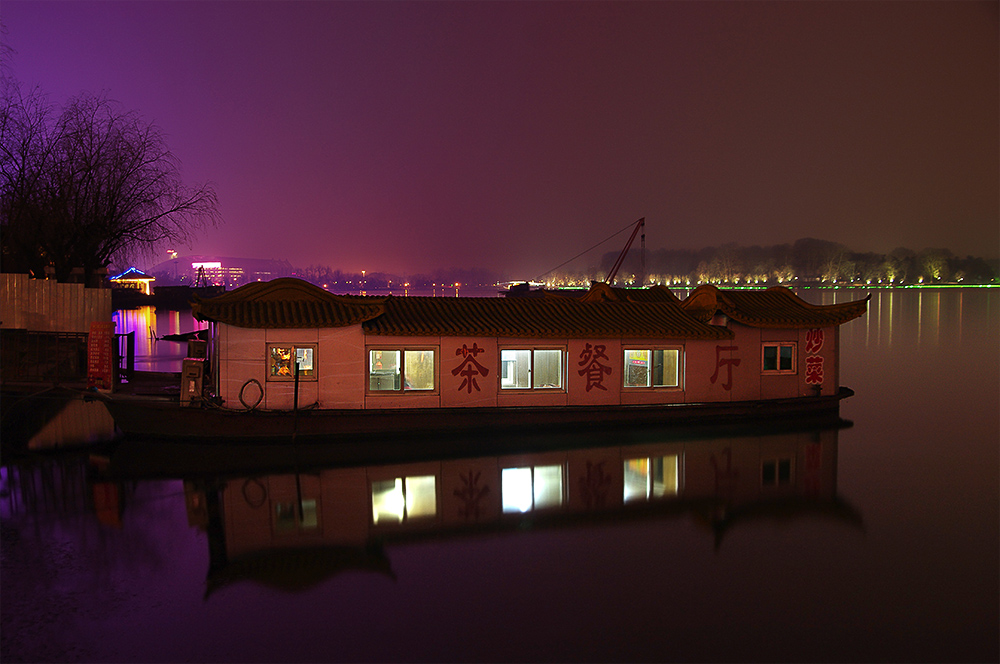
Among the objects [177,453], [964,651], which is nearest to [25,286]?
[177,453]

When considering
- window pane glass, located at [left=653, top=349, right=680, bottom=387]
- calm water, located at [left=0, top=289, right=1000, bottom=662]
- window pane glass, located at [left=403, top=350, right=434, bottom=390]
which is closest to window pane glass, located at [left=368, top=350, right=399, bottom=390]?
window pane glass, located at [left=403, top=350, right=434, bottom=390]

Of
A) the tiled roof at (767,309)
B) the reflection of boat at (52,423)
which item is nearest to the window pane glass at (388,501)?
the reflection of boat at (52,423)

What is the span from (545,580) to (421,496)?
3.91 m

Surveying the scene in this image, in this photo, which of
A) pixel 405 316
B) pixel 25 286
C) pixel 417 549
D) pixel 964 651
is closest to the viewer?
pixel 964 651

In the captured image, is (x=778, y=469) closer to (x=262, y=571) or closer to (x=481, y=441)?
(x=481, y=441)

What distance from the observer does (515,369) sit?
55.5 feet

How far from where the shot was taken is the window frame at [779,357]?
18.0 m

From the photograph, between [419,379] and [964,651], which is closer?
[964,651]

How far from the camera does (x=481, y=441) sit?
53.2ft

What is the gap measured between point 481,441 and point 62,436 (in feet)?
34.3

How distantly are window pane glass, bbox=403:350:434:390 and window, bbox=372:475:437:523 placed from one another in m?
2.98

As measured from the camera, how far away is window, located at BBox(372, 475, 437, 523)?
11555 millimetres

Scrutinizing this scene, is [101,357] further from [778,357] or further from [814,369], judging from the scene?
[814,369]

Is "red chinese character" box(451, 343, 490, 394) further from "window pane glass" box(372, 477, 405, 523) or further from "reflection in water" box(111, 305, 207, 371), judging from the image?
"reflection in water" box(111, 305, 207, 371)
